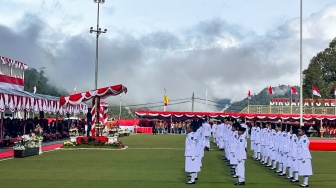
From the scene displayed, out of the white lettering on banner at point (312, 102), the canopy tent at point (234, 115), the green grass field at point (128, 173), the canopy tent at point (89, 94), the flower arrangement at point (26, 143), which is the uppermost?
the white lettering on banner at point (312, 102)

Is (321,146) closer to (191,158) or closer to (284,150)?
(284,150)

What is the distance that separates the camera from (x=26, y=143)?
81.9ft

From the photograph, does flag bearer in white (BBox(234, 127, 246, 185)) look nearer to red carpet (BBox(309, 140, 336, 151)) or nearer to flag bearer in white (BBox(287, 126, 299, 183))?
flag bearer in white (BBox(287, 126, 299, 183))

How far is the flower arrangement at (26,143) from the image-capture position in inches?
951

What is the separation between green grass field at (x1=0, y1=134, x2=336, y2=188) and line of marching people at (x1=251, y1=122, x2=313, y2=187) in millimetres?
457

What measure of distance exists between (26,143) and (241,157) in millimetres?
13529

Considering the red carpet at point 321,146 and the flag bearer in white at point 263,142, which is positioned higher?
the flag bearer in white at point 263,142

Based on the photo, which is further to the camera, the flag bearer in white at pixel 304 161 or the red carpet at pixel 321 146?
the red carpet at pixel 321 146

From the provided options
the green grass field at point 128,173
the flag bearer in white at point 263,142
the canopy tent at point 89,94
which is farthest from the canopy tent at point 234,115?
the flag bearer in white at point 263,142

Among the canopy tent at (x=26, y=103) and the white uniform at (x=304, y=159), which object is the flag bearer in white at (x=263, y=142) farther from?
the canopy tent at (x=26, y=103)

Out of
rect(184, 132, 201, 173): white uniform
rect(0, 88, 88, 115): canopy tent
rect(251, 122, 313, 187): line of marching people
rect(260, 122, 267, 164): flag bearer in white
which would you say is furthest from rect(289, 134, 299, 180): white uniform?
rect(0, 88, 88, 115): canopy tent

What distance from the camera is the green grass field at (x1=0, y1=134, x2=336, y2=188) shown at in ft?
49.0

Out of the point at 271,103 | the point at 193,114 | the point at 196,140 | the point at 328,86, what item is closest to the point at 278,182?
the point at 196,140

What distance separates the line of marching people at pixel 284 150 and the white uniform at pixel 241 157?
63.5 inches
